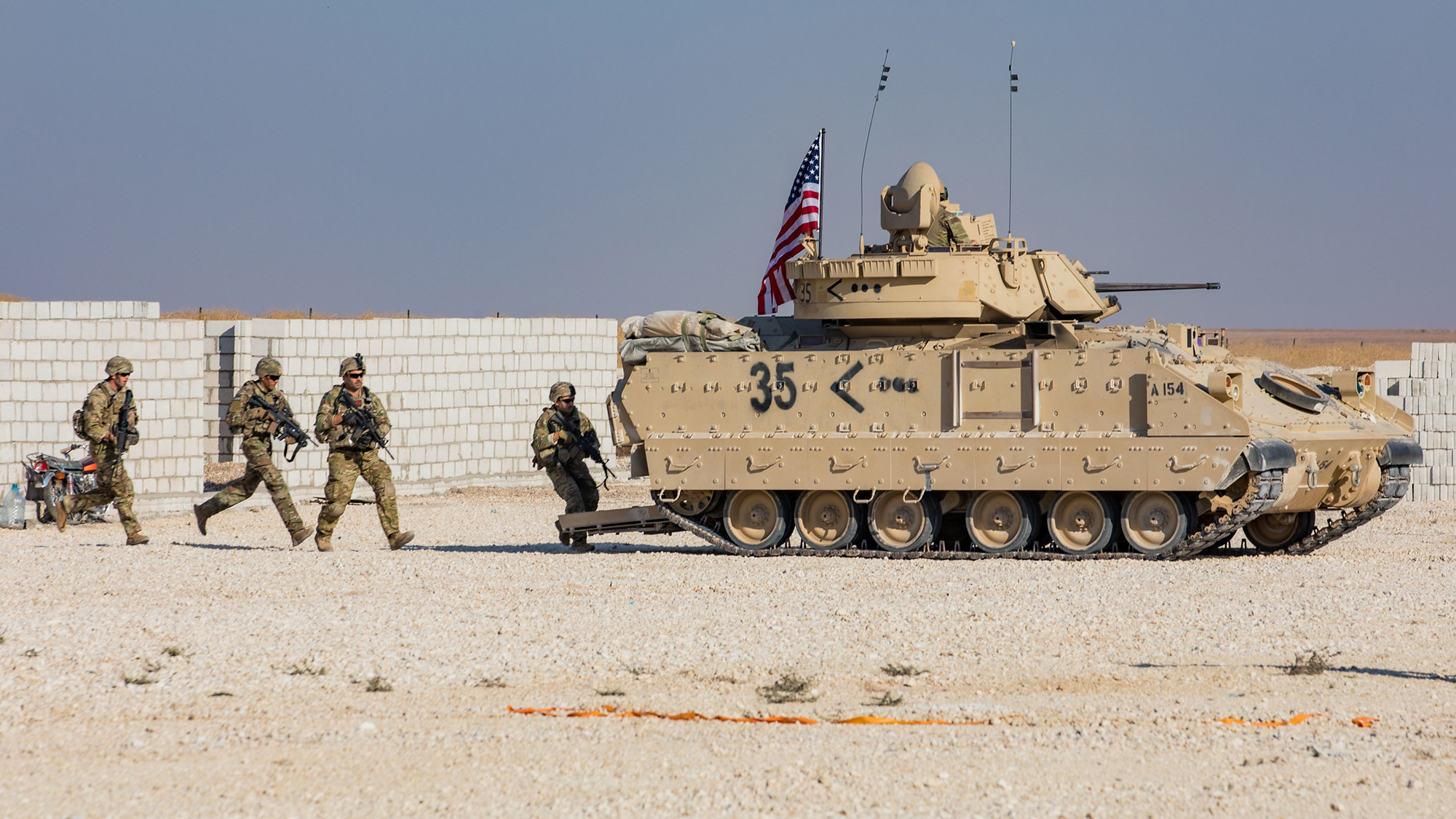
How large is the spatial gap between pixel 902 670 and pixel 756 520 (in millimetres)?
6820

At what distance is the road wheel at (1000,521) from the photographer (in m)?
13.7

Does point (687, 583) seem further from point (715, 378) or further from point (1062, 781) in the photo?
point (1062, 781)

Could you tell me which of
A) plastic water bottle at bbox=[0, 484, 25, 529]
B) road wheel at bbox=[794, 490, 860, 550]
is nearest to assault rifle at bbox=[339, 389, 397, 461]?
road wheel at bbox=[794, 490, 860, 550]

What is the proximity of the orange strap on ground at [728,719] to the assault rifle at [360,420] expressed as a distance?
23.0 ft

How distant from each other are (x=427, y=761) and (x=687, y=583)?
18.9ft

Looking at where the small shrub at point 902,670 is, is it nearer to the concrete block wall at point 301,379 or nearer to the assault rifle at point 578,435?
the assault rifle at point 578,435

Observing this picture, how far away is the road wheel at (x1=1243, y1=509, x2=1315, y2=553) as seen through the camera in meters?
14.6

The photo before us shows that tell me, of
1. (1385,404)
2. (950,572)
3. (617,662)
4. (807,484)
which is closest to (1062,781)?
(617,662)

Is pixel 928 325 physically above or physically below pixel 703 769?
above

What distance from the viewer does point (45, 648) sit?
336 inches

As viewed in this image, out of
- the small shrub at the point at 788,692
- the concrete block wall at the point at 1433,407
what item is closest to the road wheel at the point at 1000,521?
the small shrub at the point at 788,692

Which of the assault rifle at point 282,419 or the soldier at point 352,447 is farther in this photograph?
the assault rifle at point 282,419

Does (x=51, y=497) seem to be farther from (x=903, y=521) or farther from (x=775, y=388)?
(x=903, y=521)

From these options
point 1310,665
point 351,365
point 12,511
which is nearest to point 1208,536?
point 1310,665
